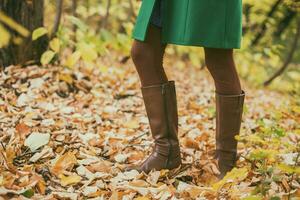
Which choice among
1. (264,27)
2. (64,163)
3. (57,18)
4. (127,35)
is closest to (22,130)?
(64,163)

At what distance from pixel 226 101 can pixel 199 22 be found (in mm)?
432

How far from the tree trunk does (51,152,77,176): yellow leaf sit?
5.56 ft

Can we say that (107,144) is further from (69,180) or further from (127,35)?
(127,35)

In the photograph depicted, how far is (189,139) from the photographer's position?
2.84 metres

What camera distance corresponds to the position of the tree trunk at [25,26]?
362 cm

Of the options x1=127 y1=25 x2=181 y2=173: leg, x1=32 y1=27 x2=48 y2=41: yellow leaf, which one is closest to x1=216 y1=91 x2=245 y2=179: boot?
x1=127 y1=25 x2=181 y2=173: leg

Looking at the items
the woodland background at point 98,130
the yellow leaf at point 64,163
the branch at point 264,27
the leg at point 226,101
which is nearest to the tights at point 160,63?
the leg at point 226,101

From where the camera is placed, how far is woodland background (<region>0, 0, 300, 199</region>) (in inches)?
78.9

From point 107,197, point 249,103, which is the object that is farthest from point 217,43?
point 249,103

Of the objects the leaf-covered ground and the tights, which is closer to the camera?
the leaf-covered ground

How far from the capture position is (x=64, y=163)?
7.34 ft

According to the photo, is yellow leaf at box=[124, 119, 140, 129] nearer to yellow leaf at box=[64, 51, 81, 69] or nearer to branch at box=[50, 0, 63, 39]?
yellow leaf at box=[64, 51, 81, 69]

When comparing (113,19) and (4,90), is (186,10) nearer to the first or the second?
(4,90)

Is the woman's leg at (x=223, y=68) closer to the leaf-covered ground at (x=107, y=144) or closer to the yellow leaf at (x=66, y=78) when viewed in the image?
the leaf-covered ground at (x=107, y=144)
